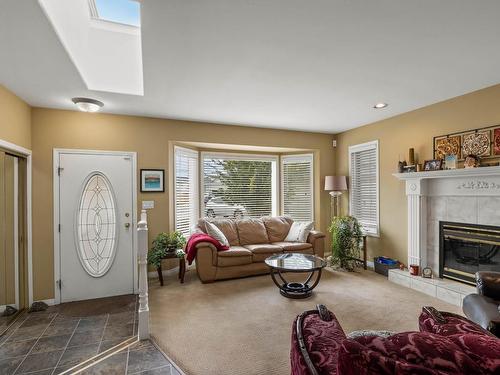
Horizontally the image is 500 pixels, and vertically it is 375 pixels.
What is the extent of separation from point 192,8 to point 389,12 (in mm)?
1335

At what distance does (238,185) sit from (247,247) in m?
1.48

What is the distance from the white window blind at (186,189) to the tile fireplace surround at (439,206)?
3.49m

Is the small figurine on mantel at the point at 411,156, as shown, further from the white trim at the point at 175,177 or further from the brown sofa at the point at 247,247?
the white trim at the point at 175,177

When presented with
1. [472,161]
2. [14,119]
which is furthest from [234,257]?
[472,161]

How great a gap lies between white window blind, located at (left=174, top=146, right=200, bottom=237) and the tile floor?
1901mm

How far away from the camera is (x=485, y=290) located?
227cm

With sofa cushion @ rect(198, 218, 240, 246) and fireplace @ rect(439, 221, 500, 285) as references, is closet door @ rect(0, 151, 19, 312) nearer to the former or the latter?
sofa cushion @ rect(198, 218, 240, 246)

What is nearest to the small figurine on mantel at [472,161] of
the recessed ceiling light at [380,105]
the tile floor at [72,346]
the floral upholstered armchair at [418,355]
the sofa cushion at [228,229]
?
the recessed ceiling light at [380,105]

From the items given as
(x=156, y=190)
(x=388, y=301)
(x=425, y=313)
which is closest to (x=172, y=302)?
(x=156, y=190)

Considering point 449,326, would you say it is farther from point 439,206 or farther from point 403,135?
point 403,135

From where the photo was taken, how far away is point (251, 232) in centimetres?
502

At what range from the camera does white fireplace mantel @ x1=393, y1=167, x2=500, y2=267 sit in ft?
10.8

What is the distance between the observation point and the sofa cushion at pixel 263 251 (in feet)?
14.6

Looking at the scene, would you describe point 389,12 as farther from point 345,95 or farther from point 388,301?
point 388,301
